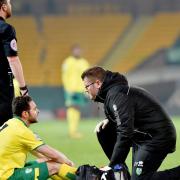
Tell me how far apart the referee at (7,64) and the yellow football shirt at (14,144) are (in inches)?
13.5

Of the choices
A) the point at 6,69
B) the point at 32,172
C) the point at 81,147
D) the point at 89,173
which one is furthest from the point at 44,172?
the point at 81,147

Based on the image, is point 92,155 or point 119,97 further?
point 92,155

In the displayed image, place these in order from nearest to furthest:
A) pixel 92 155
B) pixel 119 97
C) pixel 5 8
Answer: pixel 119 97
pixel 5 8
pixel 92 155

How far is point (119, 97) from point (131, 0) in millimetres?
18743

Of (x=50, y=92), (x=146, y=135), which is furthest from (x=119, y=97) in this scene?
(x=50, y=92)

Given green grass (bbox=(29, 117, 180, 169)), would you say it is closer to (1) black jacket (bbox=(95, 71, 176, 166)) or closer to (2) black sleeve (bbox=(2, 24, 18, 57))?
(1) black jacket (bbox=(95, 71, 176, 166))

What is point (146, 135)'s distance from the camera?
6.09 meters

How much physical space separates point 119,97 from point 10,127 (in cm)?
96

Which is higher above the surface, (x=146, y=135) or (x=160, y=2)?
(x=146, y=135)

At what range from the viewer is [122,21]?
82.2 ft

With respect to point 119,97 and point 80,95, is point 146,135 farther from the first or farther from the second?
point 80,95

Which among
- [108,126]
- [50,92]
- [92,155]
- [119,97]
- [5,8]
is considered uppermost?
[5,8]

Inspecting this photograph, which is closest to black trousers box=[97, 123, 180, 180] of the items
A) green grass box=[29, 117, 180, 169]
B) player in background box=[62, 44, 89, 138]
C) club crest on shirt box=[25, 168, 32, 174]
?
club crest on shirt box=[25, 168, 32, 174]

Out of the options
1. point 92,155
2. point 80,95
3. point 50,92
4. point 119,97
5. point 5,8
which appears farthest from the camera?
point 50,92
